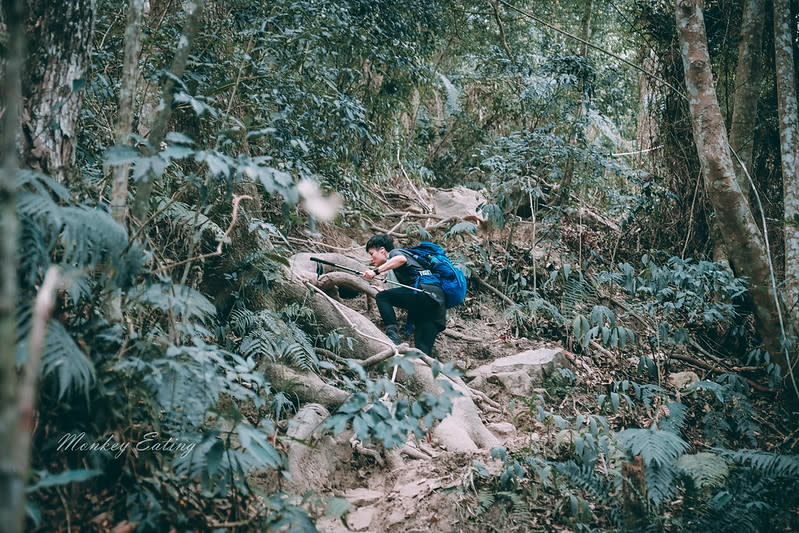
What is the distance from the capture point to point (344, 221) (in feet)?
24.6

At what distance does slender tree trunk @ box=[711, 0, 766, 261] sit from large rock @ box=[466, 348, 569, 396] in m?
3.10

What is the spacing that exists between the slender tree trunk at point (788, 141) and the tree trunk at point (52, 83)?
230 inches

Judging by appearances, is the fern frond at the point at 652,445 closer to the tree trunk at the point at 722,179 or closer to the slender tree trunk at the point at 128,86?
the tree trunk at the point at 722,179

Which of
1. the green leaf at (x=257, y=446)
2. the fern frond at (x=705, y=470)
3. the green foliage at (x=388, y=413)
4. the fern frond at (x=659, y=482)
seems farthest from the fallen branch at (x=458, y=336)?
the green leaf at (x=257, y=446)

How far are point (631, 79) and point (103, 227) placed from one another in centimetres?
1068

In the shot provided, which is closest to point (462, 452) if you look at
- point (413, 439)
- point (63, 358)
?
point (413, 439)

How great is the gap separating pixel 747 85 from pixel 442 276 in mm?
4309

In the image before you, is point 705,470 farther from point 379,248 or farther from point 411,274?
point 379,248

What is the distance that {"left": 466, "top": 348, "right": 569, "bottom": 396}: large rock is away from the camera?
534 centimetres

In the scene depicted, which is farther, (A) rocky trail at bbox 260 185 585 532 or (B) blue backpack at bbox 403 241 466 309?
(B) blue backpack at bbox 403 241 466 309

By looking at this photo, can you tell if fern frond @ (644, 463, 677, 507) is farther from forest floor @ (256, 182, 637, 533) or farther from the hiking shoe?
the hiking shoe

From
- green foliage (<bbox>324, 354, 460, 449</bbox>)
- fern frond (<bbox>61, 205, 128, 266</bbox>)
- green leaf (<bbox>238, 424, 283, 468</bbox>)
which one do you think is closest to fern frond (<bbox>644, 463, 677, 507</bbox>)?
green foliage (<bbox>324, 354, 460, 449</bbox>)

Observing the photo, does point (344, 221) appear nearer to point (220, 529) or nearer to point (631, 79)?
point (220, 529)

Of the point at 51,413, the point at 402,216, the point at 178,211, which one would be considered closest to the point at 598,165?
the point at 402,216
